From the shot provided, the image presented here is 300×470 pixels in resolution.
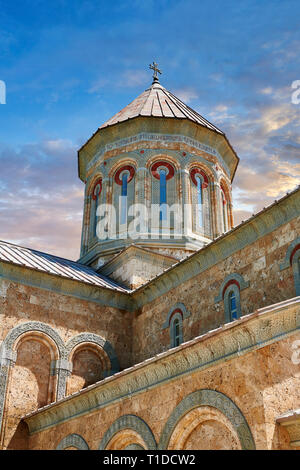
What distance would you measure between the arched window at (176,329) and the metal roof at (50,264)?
200cm

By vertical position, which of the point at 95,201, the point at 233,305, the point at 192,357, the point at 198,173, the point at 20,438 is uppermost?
the point at 198,173

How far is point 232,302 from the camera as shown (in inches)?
428

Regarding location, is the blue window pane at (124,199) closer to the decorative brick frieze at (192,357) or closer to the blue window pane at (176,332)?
the blue window pane at (176,332)

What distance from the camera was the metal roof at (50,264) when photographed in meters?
12.9

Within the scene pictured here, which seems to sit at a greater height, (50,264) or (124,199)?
(124,199)

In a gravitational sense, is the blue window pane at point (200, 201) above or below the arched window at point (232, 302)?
above

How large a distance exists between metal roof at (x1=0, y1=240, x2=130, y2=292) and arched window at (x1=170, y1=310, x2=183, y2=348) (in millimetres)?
2001

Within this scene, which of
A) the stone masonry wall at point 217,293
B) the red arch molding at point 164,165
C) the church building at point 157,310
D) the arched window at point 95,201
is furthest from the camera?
the arched window at point 95,201

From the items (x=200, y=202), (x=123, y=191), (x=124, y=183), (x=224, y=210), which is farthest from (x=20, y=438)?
(x=224, y=210)

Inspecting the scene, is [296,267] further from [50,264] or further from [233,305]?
[50,264]

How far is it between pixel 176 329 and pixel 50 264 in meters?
3.84

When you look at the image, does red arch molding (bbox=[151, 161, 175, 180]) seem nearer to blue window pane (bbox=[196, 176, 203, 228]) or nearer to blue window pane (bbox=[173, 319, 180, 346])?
blue window pane (bbox=[196, 176, 203, 228])

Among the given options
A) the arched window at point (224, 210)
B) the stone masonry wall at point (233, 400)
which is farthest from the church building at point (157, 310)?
the arched window at point (224, 210)

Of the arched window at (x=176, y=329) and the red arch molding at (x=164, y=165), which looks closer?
the arched window at (x=176, y=329)
